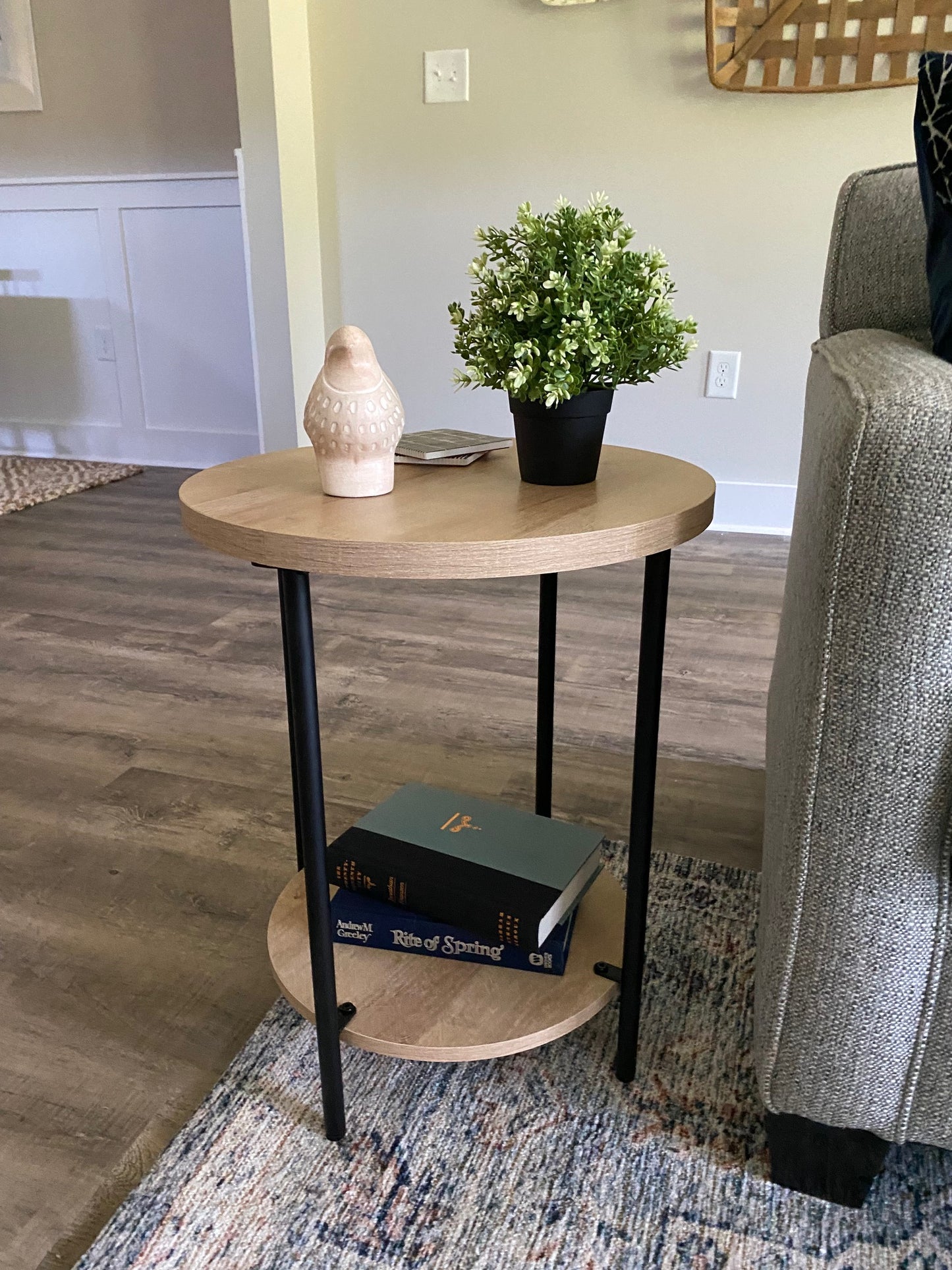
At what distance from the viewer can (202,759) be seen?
1.50 metres

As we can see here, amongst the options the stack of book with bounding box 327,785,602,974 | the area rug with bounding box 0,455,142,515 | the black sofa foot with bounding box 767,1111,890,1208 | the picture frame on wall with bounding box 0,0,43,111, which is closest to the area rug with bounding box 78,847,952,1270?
the black sofa foot with bounding box 767,1111,890,1208

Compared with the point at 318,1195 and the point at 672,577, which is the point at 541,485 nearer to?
the point at 318,1195

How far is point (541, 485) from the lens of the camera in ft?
2.74

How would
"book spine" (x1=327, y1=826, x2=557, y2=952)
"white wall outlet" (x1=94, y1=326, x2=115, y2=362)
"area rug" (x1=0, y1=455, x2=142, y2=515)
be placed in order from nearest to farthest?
"book spine" (x1=327, y1=826, x2=557, y2=952) → "area rug" (x1=0, y1=455, x2=142, y2=515) → "white wall outlet" (x1=94, y1=326, x2=115, y2=362)

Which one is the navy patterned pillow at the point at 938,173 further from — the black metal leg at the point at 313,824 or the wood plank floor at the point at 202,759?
the wood plank floor at the point at 202,759

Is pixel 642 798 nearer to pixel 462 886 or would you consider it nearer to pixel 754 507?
pixel 462 886

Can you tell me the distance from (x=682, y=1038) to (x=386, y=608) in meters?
1.34

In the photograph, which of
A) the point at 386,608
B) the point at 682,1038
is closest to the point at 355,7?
the point at 386,608

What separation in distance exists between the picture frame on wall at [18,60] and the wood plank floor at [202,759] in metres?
1.85

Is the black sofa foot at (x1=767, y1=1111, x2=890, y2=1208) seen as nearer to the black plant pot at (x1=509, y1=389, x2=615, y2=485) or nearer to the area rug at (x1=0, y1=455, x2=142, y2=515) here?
the black plant pot at (x1=509, y1=389, x2=615, y2=485)

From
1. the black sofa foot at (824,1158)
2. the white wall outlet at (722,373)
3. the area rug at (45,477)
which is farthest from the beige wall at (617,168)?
the black sofa foot at (824,1158)

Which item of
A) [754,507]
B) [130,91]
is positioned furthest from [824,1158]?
[130,91]

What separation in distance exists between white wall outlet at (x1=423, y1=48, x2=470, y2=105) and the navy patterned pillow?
6.48 feet

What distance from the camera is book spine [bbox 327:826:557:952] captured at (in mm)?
855
